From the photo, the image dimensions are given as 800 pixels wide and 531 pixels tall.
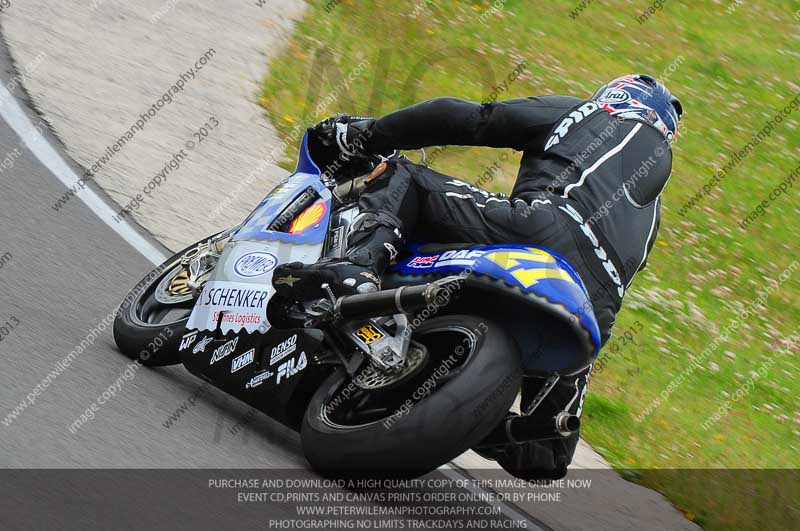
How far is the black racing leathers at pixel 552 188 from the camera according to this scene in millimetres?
4656

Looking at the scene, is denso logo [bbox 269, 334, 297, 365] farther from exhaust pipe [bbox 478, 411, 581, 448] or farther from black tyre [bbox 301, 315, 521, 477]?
exhaust pipe [bbox 478, 411, 581, 448]

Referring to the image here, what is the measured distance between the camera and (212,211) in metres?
8.41

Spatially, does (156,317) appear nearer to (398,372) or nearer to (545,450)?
(398,372)

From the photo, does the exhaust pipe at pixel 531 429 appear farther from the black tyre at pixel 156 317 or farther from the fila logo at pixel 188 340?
the black tyre at pixel 156 317

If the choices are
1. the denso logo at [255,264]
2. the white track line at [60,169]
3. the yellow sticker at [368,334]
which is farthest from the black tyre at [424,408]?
Answer: the white track line at [60,169]

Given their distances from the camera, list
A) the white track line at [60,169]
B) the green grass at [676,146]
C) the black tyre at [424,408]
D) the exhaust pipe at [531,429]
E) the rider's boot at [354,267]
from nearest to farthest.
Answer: the black tyre at [424,408] < the rider's boot at [354,267] < the exhaust pipe at [531,429] < the white track line at [60,169] < the green grass at [676,146]

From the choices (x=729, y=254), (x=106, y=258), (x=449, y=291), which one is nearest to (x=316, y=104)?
(x=729, y=254)

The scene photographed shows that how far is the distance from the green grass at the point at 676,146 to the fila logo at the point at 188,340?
266cm

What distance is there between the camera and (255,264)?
5152 mm

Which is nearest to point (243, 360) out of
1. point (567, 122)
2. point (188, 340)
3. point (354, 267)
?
point (188, 340)

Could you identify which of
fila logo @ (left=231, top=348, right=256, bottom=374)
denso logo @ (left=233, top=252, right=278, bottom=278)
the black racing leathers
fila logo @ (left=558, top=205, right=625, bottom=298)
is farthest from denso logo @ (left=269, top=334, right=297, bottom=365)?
fila logo @ (left=558, top=205, right=625, bottom=298)

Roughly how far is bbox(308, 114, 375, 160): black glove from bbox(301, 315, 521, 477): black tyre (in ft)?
3.61

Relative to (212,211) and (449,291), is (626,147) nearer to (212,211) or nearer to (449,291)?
(449,291)

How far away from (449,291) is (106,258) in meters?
3.13
